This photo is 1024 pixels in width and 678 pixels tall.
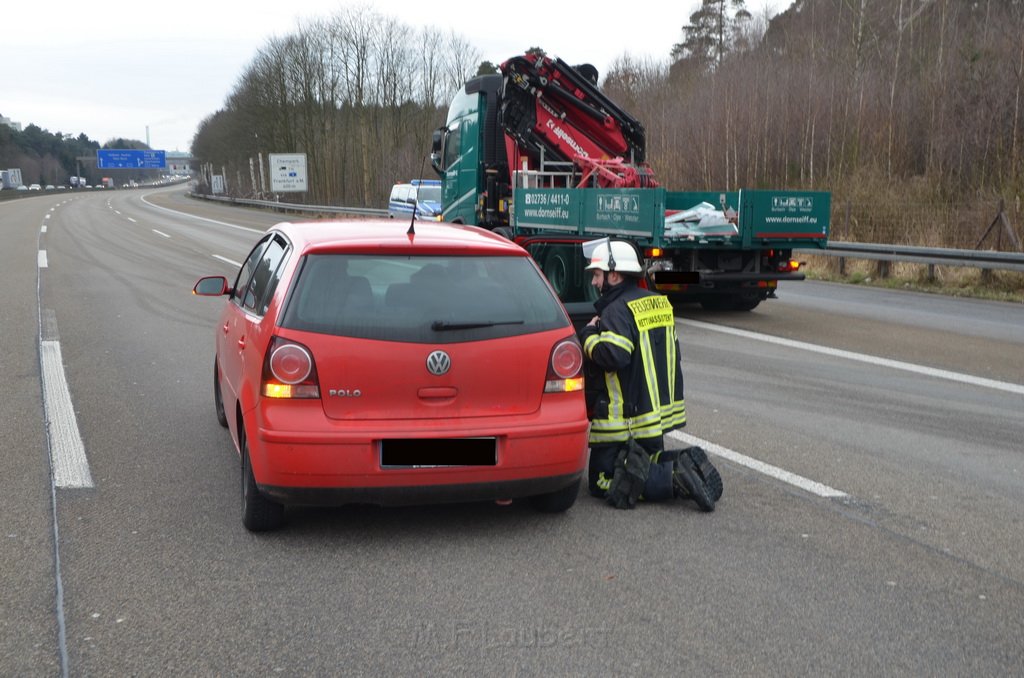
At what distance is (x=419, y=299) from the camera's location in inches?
184

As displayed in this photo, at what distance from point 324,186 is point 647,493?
61.7 metres

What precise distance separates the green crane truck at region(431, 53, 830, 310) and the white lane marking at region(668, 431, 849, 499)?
3.02 meters

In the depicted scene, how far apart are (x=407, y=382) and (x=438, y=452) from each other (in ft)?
1.11

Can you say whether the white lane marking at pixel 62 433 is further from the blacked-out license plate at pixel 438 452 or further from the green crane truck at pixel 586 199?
the green crane truck at pixel 586 199

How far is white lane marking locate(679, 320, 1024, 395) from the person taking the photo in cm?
892

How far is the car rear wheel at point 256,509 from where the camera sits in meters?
4.72

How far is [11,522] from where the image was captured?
16.4 ft

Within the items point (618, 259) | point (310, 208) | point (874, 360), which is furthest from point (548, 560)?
point (310, 208)

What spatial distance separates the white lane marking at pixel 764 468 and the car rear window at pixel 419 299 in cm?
183

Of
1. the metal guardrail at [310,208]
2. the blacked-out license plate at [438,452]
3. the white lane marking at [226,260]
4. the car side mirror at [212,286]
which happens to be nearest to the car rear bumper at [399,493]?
the blacked-out license plate at [438,452]

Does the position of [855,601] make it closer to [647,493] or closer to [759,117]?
[647,493]

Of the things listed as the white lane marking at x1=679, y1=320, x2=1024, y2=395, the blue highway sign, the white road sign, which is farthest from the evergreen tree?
the blue highway sign

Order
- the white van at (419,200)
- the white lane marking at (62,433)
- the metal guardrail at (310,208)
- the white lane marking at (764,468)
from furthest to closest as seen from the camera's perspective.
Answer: the metal guardrail at (310,208), the white van at (419,200), the white lane marking at (62,433), the white lane marking at (764,468)

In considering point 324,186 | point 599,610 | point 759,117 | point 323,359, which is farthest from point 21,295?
point 324,186
